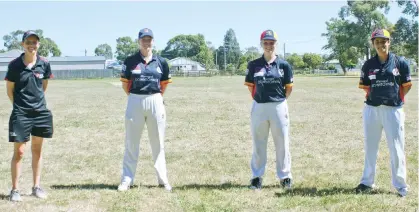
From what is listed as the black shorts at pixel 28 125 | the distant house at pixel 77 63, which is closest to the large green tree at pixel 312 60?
the distant house at pixel 77 63

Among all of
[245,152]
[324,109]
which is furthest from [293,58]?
[245,152]

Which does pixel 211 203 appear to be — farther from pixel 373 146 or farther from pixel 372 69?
pixel 372 69

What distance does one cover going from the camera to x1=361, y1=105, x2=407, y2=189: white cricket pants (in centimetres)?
564

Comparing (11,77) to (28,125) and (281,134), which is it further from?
(281,134)

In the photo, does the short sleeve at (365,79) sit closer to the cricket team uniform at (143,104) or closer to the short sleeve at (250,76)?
the short sleeve at (250,76)

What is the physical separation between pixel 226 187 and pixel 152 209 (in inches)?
52.9

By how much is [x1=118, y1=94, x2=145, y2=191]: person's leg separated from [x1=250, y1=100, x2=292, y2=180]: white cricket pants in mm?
1487

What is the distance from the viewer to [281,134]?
6.09 metres

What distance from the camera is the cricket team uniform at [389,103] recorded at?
5.61 meters

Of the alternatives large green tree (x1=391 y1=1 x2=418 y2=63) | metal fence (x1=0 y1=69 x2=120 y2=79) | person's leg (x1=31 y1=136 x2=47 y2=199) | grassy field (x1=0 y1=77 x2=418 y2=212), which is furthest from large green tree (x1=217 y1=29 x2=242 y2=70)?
person's leg (x1=31 y1=136 x2=47 y2=199)

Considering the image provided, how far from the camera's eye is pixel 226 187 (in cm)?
640

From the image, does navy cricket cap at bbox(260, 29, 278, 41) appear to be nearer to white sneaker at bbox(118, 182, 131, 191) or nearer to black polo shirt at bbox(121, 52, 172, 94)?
black polo shirt at bbox(121, 52, 172, 94)

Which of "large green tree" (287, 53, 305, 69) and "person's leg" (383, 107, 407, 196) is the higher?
"large green tree" (287, 53, 305, 69)

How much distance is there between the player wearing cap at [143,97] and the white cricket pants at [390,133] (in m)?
2.64
